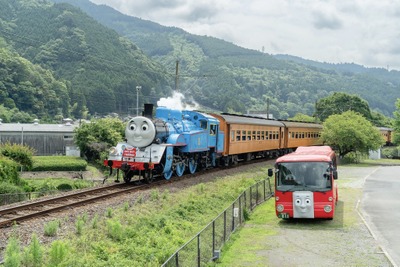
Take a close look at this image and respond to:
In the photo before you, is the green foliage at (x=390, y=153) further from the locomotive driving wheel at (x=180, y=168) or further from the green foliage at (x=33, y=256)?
the green foliage at (x=33, y=256)

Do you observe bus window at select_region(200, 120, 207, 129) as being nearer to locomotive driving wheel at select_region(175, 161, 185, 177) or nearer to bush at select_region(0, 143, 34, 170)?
locomotive driving wheel at select_region(175, 161, 185, 177)

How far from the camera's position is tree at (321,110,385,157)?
49.3m

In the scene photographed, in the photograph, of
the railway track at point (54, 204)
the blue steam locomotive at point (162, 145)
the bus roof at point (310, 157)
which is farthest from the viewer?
the blue steam locomotive at point (162, 145)

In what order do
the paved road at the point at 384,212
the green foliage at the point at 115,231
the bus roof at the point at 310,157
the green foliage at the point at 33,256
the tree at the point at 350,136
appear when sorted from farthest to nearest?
1. the tree at the point at 350,136
2. the bus roof at the point at 310,157
3. the paved road at the point at 384,212
4. the green foliage at the point at 115,231
5. the green foliage at the point at 33,256

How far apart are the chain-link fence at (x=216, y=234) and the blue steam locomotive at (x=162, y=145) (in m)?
4.56

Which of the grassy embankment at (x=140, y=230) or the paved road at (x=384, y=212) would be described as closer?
the grassy embankment at (x=140, y=230)

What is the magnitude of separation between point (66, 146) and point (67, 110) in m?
76.8

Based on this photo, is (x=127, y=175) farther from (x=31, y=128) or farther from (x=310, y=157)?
(x=31, y=128)

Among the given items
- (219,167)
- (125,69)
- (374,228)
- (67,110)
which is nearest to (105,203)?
(374,228)

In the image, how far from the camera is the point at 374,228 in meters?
15.2

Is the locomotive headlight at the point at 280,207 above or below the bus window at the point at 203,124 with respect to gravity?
below

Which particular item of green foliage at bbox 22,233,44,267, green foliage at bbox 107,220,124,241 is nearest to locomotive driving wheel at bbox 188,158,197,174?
green foliage at bbox 107,220,124,241

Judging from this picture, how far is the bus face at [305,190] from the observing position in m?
15.6

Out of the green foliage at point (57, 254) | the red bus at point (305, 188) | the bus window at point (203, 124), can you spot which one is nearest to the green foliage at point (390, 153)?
the bus window at point (203, 124)
